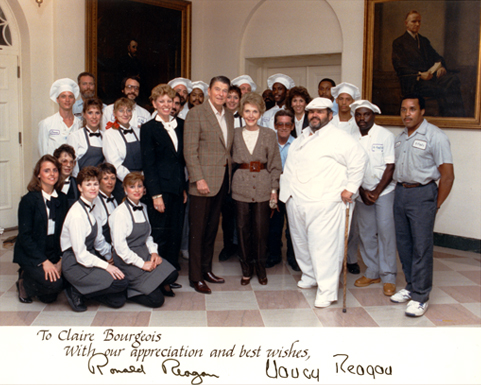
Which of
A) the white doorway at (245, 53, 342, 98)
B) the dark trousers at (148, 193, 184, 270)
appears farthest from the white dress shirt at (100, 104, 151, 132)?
the white doorway at (245, 53, 342, 98)

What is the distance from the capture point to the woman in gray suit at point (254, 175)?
4832mm

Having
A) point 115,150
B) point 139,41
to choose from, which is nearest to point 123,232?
point 115,150

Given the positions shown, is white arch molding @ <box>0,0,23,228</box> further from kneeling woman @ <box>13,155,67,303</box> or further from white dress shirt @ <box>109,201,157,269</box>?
white dress shirt @ <box>109,201,157,269</box>

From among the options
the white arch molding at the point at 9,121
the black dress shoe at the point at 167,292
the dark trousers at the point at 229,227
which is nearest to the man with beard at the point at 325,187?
the black dress shoe at the point at 167,292

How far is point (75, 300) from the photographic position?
4289 mm

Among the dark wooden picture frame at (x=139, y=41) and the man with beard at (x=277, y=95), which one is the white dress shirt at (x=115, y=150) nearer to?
the man with beard at (x=277, y=95)

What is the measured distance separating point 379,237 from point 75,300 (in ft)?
8.83

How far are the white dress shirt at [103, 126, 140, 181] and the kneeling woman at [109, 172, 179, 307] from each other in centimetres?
45

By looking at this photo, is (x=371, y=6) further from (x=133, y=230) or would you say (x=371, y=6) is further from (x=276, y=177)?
(x=133, y=230)

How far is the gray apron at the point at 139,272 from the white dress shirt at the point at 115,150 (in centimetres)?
52

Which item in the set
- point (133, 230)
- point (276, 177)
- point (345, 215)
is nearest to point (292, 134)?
point (276, 177)

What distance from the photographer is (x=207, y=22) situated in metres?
8.95

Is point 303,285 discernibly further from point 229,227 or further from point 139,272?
point 139,272

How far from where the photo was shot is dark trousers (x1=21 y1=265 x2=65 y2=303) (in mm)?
4230
